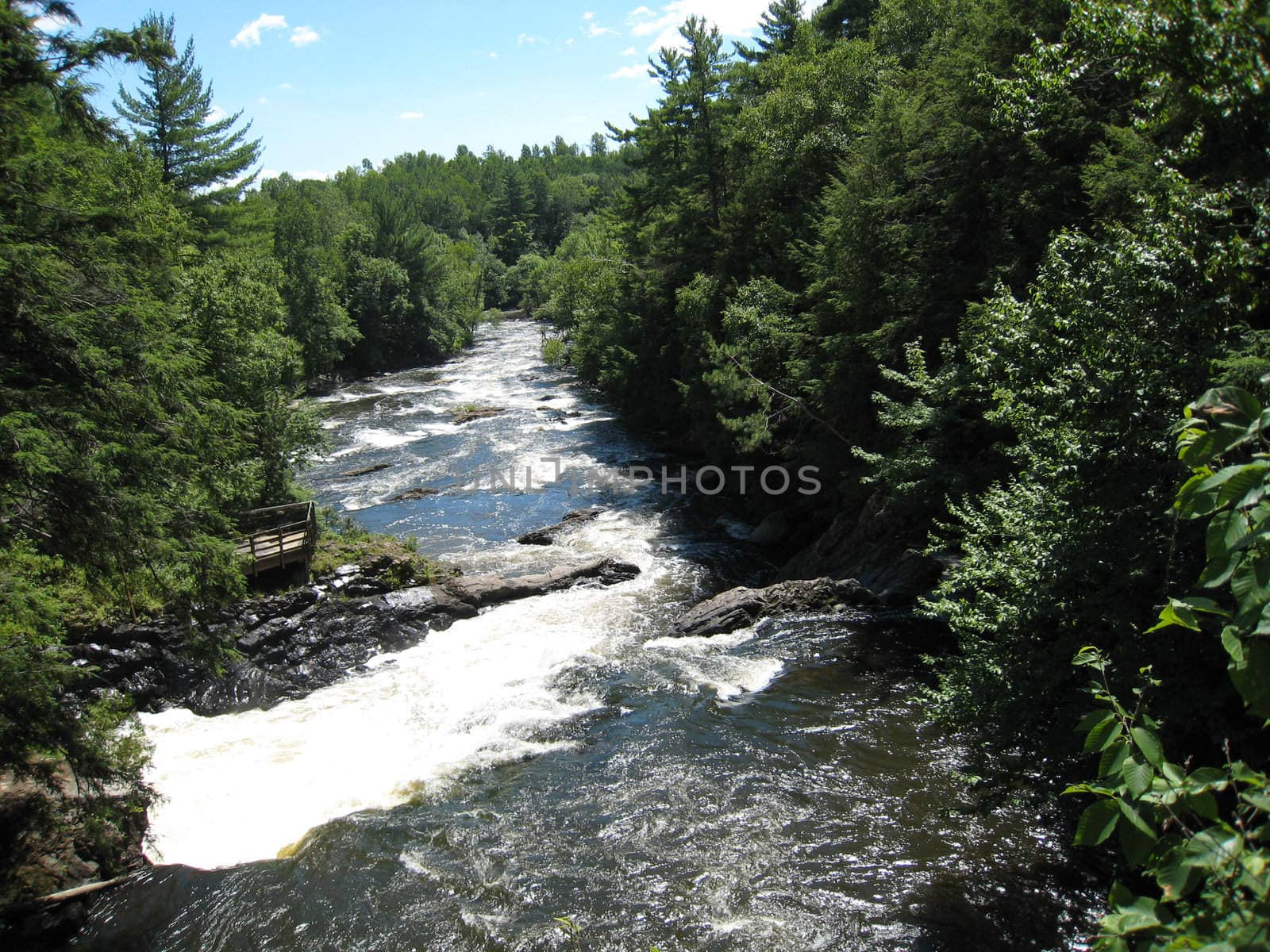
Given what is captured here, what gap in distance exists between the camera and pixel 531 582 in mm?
19078

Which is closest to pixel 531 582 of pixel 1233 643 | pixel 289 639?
pixel 289 639

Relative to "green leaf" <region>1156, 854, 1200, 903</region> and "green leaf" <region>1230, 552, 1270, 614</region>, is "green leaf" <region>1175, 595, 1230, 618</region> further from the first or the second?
"green leaf" <region>1156, 854, 1200, 903</region>

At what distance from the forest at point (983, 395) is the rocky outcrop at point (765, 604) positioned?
1.90 meters

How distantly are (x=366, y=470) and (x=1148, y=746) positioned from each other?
3037 centimetres

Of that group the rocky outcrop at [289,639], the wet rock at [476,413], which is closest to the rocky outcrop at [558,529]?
the rocky outcrop at [289,639]

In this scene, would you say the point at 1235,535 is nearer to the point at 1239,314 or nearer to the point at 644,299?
the point at 1239,314

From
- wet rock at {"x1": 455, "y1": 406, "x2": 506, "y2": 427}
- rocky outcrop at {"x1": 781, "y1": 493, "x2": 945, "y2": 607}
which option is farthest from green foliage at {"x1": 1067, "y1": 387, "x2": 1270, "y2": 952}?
wet rock at {"x1": 455, "y1": 406, "x2": 506, "y2": 427}

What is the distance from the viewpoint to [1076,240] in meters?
9.09

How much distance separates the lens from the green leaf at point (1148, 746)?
2.68 meters

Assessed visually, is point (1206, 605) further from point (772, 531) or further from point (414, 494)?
point (414, 494)

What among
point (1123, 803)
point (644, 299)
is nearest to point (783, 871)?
point (1123, 803)

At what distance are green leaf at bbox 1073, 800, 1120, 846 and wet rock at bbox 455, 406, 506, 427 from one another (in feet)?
122

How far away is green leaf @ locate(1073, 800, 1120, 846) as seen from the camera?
103 inches

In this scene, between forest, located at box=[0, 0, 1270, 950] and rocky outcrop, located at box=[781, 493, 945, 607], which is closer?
forest, located at box=[0, 0, 1270, 950]
